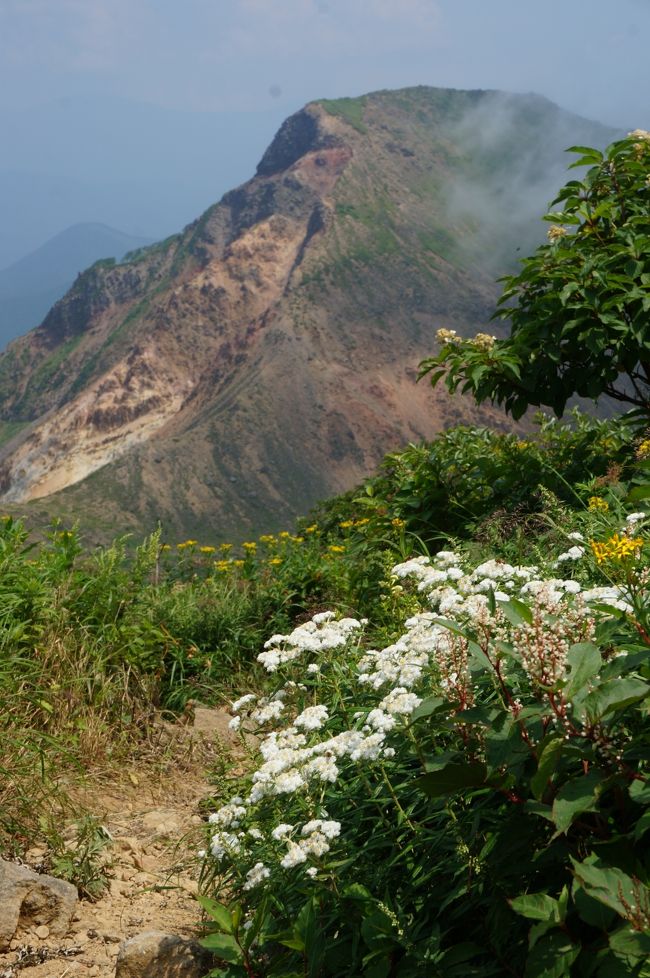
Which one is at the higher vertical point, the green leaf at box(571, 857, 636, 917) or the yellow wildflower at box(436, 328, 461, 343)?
the yellow wildflower at box(436, 328, 461, 343)

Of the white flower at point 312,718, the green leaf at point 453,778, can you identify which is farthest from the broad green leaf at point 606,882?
the white flower at point 312,718

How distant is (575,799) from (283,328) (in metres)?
98.1

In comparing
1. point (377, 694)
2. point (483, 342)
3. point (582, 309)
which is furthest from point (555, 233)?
point (377, 694)

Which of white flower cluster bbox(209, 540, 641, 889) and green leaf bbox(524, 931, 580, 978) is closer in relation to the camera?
green leaf bbox(524, 931, 580, 978)

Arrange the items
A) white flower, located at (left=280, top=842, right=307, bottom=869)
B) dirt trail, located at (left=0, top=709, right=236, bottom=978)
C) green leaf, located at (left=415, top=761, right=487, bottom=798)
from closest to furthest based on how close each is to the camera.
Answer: green leaf, located at (left=415, top=761, right=487, bottom=798) → white flower, located at (left=280, top=842, right=307, bottom=869) → dirt trail, located at (left=0, top=709, right=236, bottom=978)

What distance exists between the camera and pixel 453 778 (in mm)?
1978

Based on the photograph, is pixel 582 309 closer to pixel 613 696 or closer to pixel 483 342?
pixel 483 342

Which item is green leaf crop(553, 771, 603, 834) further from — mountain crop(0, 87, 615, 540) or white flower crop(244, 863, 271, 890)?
mountain crop(0, 87, 615, 540)

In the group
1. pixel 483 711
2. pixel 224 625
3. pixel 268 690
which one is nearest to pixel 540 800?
pixel 483 711

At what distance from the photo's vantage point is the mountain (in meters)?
82.9

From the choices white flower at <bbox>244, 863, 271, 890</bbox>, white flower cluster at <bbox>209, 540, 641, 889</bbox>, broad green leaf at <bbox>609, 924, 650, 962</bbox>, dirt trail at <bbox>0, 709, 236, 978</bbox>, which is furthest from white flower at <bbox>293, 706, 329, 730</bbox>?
broad green leaf at <bbox>609, 924, 650, 962</bbox>

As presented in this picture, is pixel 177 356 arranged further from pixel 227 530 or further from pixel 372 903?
pixel 372 903

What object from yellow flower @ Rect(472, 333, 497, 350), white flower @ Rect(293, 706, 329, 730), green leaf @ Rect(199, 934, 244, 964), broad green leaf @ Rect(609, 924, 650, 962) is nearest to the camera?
broad green leaf @ Rect(609, 924, 650, 962)

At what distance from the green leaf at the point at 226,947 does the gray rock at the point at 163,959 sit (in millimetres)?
439
